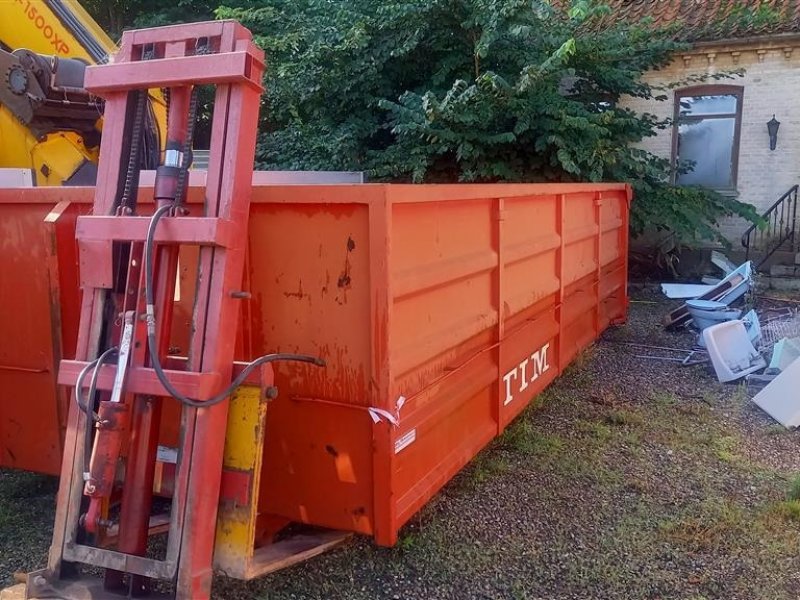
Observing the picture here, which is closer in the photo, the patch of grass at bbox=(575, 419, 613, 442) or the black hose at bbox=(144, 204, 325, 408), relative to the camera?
the black hose at bbox=(144, 204, 325, 408)

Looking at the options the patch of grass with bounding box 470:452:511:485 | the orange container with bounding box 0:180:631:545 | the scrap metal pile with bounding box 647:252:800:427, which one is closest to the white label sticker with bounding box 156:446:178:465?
the orange container with bounding box 0:180:631:545

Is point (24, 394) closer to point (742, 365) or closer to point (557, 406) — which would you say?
point (557, 406)

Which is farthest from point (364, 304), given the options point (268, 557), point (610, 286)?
point (610, 286)

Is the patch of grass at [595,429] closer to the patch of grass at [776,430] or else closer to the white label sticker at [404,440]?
the patch of grass at [776,430]

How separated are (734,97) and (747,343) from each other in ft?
30.6

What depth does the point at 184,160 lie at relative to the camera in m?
2.73

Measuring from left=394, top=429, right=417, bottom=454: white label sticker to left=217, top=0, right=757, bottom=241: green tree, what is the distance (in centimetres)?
630

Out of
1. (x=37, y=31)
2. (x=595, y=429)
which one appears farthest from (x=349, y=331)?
(x=37, y=31)

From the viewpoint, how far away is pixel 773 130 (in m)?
13.4

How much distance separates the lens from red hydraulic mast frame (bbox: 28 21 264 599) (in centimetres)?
252

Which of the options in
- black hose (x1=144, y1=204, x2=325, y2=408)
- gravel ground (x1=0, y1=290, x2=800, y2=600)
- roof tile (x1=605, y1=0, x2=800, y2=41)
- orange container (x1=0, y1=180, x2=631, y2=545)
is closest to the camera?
black hose (x1=144, y1=204, x2=325, y2=408)

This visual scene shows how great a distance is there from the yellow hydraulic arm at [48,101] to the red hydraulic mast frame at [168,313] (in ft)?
5.43

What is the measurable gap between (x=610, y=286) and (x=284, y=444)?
5.18 m

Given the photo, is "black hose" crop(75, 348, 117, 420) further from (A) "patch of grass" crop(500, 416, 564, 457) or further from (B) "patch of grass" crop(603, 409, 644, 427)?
(B) "patch of grass" crop(603, 409, 644, 427)
